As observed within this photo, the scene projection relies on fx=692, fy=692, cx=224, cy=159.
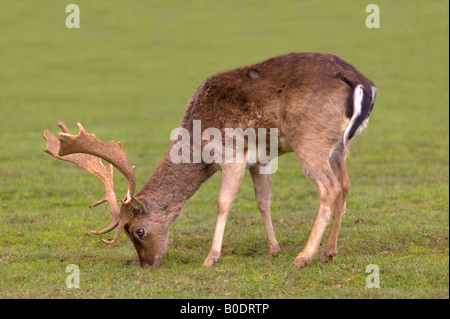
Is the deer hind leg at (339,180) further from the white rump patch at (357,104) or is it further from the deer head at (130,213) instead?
the deer head at (130,213)

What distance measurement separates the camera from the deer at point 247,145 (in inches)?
338

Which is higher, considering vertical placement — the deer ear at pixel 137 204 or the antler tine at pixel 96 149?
the antler tine at pixel 96 149

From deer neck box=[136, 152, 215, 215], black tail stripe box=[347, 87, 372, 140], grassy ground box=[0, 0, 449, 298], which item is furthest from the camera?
deer neck box=[136, 152, 215, 215]

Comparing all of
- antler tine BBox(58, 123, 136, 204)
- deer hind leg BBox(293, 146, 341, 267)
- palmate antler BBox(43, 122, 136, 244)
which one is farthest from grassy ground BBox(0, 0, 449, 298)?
antler tine BBox(58, 123, 136, 204)

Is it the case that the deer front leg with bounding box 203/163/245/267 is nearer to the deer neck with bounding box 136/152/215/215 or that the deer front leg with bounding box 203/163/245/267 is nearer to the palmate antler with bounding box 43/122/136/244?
the deer neck with bounding box 136/152/215/215

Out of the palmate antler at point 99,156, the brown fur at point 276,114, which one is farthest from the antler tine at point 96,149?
the brown fur at point 276,114

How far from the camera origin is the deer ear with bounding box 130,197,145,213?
8898 mm

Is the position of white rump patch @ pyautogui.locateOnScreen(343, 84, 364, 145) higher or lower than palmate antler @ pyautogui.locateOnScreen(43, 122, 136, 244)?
higher

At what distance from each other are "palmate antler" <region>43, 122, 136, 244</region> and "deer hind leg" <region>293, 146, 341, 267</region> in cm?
229

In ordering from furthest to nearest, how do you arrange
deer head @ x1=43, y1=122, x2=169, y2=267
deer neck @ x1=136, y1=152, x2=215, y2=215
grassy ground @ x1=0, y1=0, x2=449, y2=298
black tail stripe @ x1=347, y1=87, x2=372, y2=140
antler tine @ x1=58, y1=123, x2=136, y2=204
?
deer neck @ x1=136, y1=152, x2=215, y2=215
deer head @ x1=43, y1=122, x2=169, y2=267
antler tine @ x1=58, y1=123, x2=136, y2=204
black tail stripe @ x1=347, y1=87, x2=372, y2=140
grassy ground @ x1=0, y1=0, x2=449, y2=298

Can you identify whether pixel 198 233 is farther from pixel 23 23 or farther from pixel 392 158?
pixel 23 23

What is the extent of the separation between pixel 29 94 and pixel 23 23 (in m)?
16.2

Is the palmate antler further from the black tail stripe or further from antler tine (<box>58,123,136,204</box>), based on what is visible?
the black tail stripe

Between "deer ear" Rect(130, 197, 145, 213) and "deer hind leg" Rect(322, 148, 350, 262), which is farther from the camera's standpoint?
"deer hind leg" Rect(322, 148, 350, 262)
